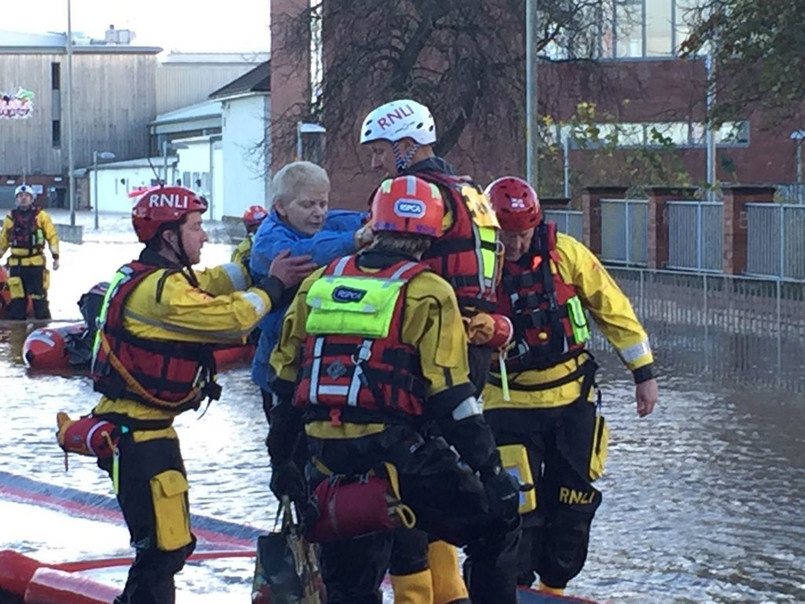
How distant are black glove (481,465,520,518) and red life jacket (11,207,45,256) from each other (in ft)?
57.6

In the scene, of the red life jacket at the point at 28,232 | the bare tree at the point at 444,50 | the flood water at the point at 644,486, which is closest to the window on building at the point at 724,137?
the bare tree at the point at 444,50

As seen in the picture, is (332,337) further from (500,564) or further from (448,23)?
(448,23)

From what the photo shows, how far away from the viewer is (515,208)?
7.02m

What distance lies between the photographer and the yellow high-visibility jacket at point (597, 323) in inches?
280

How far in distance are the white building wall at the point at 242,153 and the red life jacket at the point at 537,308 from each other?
2068 inches

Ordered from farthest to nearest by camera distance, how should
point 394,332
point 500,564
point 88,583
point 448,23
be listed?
point 448,23, point 88,583, point 500,564, point 394,332

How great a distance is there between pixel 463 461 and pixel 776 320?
1649 centimetres

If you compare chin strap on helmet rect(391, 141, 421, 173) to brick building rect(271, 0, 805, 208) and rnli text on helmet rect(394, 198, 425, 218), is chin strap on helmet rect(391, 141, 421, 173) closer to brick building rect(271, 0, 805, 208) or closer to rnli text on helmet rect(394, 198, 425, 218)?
rnli text on helmet rect(394, 198, 425, 218)

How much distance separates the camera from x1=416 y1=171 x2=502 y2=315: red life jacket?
20.6 ft

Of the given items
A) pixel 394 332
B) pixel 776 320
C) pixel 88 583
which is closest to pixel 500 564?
pixel 394 332

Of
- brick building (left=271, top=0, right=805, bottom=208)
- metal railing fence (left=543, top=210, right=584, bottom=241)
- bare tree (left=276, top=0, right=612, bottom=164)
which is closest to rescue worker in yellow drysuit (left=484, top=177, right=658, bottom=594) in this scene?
metal railing fence (left=543, top=210, right=584, bottom=241)

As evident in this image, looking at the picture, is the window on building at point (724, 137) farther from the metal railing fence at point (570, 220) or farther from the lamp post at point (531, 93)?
the lamp post at point (531, 93)

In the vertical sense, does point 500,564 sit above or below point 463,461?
below

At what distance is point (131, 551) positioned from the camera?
8766mm
